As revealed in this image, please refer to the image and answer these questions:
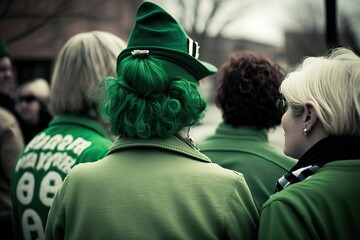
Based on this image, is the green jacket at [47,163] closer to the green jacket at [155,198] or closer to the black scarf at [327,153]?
the green jacket at [155,198]

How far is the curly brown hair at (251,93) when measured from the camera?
2.81m

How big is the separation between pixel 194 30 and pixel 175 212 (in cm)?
1490

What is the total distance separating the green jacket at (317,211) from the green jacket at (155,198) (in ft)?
0.48

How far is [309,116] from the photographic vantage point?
1.81m

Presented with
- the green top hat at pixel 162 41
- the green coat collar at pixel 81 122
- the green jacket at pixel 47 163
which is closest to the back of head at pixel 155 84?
the green top hat at pixel 162 41

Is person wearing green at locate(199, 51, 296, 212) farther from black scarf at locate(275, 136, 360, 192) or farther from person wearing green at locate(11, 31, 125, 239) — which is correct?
black scarf at locate(275, 136, 360, 192)

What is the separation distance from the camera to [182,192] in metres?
1.65

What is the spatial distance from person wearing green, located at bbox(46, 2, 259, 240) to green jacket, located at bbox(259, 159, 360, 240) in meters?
0.15

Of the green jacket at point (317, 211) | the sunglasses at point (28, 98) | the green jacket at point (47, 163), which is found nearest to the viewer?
the green jacket at point (317, 211)

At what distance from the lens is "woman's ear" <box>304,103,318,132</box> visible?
1.76 meters

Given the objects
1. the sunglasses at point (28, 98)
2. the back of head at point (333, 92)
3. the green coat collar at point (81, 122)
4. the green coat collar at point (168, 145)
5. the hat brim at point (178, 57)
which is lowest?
the sunglasses at point (28, 98)

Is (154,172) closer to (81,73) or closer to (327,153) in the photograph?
(327,153)

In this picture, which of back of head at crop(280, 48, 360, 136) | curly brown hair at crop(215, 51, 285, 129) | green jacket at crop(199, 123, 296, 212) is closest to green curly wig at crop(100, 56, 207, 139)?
back of head at crop(280, 48, 360, 136)

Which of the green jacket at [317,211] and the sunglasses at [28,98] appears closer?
the green jacket at [317,211]
